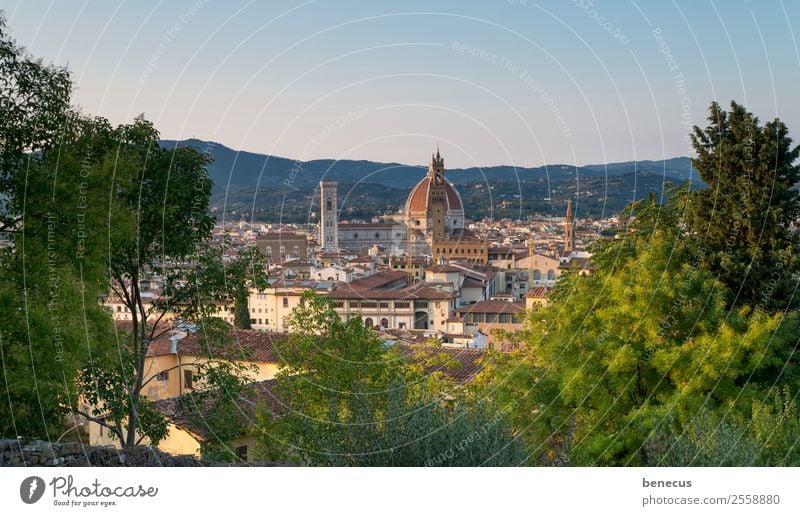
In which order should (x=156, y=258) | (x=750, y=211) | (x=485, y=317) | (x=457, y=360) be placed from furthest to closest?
(x=485, y=317) < (x=457, y=360) < (x=750, y=211) < (x=156, y=258)

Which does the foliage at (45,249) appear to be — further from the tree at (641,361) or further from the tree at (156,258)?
the tree at (641,361)

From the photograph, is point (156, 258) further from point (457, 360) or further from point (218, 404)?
point (457, 360)

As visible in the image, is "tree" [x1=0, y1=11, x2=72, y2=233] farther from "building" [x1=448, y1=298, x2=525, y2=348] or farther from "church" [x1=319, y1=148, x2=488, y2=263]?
"church" [x1=319, y1=148, x2=488, y2=263]

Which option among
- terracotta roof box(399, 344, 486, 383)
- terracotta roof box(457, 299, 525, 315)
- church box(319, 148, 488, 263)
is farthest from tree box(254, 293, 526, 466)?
church box(319, 148, 488, 263)

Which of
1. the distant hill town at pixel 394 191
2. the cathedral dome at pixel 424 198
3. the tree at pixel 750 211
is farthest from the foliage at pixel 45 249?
the cathedral dome at pixel 424 198

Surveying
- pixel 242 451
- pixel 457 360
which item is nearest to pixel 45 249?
pixel 242 451

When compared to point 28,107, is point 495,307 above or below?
below

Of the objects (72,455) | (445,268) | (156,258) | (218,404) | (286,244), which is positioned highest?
(156,258)
